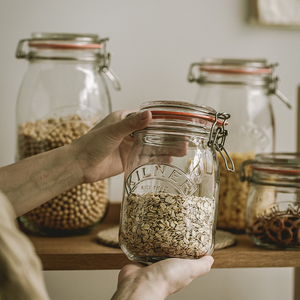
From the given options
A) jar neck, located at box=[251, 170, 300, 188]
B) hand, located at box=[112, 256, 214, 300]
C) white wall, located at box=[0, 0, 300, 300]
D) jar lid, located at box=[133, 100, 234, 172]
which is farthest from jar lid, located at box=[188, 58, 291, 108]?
hand, located at box=[112, 256, 214, 300]

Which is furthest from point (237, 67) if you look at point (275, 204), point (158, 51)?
point (275, 204)

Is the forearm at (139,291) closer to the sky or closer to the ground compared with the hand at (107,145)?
closer to the ground

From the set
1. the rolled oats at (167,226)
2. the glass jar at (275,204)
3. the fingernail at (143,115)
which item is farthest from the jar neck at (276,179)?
the fingernail at (143,115)

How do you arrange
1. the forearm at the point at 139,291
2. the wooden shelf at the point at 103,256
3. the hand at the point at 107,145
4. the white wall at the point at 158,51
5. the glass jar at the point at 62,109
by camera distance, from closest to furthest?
the forearm at the point at 139,291 → the hand at the point at 107,145 → the wooden shelf at the point at 103,256 → the glass jar at the point at 62,109 → the white wall at the point at 158,51

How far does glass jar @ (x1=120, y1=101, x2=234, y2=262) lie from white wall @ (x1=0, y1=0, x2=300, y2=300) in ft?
1.65

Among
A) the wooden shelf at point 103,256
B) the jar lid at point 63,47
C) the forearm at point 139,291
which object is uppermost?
the jar lid at point 63,47

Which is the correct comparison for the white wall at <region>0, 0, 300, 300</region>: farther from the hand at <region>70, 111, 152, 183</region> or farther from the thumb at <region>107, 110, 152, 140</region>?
the thumb at <region>107, 110, 152, 140</region>

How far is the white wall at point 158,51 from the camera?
1.04 metres

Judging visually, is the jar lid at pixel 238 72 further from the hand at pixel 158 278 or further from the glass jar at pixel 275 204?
the hand at pixel 158 278

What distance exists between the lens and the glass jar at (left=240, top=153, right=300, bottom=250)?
73 cm

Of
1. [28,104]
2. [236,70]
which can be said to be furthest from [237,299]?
[28,104]

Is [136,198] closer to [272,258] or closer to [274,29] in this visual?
[272,258]

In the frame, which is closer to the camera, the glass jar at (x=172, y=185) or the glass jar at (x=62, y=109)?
the glass jar at (x=172, y=185)

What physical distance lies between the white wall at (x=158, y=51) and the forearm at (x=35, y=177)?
1.29 ft
